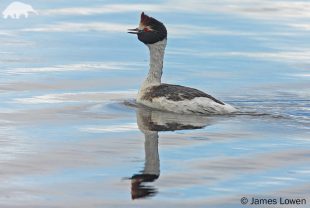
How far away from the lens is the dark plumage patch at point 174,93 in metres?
17.6

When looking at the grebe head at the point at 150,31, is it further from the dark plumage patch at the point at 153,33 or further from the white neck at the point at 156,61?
the white neck at the point at 156,61

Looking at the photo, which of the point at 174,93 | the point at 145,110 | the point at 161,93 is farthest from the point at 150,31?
the point at 145,110

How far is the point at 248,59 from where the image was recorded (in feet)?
74.5

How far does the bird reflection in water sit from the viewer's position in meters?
12.1

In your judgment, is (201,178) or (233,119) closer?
(201,178)

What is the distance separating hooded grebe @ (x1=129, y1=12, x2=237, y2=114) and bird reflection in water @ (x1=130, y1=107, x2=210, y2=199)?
186mm

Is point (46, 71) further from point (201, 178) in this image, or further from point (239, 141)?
point (201, 178)

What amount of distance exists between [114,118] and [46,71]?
4.09 m

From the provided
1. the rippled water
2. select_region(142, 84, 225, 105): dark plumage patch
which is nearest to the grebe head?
select_region(142, 84, 225, 105): dark plumage patch

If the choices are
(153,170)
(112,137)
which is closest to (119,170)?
(153,170)

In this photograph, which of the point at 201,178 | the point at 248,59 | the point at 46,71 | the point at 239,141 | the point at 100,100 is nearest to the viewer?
the point at 201,178

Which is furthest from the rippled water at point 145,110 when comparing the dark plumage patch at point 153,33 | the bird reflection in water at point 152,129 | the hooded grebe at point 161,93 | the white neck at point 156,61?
the dark plumage patch at point 153,33

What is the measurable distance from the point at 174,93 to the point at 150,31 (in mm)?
1517

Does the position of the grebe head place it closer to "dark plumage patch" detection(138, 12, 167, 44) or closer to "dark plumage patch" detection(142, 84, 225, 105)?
"dark plumage patch" detection(138, 12, 167, 44)
